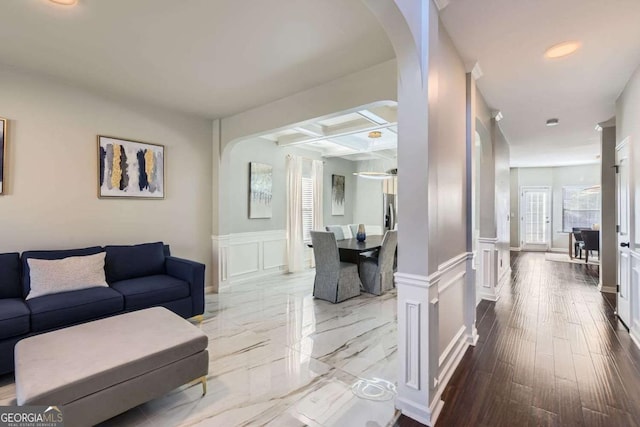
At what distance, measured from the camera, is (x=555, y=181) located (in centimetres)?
918

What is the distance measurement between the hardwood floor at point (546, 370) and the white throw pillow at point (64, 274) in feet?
10.3

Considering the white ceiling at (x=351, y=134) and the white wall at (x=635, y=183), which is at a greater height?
the white ceiling at (x=351, y=134)

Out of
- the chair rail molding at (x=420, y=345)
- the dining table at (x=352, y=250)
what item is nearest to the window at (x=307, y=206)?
the dining table at (x=352, y=250)

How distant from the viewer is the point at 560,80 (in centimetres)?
305

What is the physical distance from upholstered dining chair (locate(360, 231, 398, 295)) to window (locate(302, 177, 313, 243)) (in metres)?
1.97

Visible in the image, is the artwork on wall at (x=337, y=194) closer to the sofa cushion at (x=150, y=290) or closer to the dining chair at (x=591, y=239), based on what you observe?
the sofa cushion at (x=150, y=290)

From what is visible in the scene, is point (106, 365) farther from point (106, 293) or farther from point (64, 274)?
point (64, 274)

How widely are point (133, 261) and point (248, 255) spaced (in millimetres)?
2100

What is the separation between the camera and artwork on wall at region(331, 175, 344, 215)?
288 inches

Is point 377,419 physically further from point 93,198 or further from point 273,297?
point 93,198

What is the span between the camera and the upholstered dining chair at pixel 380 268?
4500mm

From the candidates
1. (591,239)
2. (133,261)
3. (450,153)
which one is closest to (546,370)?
(450,153)

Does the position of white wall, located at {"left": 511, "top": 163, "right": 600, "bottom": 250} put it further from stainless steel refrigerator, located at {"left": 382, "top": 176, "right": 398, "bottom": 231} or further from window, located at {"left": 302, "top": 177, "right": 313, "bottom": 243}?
window, located at {"left": 302, "top": 177, "right": 313, "bottom": 243}

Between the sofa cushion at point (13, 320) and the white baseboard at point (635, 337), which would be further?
the white baseboard at point (635, 337)
